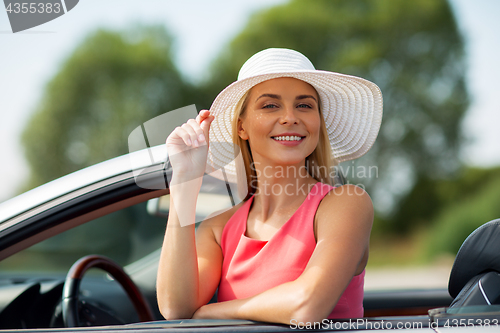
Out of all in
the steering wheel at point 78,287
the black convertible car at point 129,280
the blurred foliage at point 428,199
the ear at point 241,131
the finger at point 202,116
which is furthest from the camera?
the blurred foliage at point 428,199

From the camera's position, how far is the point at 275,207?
194 centimetres

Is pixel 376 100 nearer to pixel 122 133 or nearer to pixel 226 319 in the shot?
pixel 226 319

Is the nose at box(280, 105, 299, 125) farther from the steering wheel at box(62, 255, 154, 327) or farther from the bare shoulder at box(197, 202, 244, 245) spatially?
the steering wheel at box(62, 255, 154, 327)

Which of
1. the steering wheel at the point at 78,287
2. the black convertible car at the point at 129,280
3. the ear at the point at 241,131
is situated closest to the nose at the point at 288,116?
the ear at the point at 241,131

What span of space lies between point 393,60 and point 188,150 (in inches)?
466

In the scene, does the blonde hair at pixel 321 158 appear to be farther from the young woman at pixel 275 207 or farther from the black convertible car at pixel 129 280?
the black convertible car at pixel 129 280

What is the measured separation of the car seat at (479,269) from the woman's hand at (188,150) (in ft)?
3.28

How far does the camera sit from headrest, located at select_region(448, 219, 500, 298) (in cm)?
147

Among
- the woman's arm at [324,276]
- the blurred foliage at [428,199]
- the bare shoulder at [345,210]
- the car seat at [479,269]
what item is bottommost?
the blurred foliage at [428,199]

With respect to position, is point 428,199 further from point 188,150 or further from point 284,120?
point 188,150

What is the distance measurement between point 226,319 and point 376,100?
3.93 ft

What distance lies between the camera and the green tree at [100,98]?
11695 mm

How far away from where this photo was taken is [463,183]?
12094mm

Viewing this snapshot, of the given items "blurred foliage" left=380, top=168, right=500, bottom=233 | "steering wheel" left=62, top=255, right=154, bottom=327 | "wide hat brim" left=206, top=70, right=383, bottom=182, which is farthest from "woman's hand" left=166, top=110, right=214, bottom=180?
"blurred foliage" left=380, top=168, right=500, bottom=233
